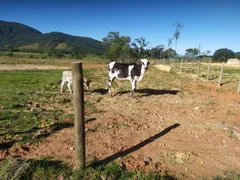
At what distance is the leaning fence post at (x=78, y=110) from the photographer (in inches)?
119

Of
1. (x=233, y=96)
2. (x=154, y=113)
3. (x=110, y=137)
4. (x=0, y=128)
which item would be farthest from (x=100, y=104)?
(x=233, y=96)

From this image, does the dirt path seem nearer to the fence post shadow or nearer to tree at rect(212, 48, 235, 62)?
the fence post shadow

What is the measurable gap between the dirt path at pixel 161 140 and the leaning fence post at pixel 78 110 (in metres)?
0.54

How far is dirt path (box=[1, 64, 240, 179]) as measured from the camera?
3855 millimetres

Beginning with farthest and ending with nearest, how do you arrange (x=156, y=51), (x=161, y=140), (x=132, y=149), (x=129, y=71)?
(x=156, y=51) → (x=129, y=71) → (x=161, y=140) → (x=132, y=149)

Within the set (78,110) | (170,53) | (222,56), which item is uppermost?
(170,53)

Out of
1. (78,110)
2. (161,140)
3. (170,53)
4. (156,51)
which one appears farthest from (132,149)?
(156,51)

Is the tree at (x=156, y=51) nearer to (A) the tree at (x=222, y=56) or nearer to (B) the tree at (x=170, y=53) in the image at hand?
(B) the tree at (x=170, y=53)

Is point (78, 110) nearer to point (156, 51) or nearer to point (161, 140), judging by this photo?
point (161, 140)

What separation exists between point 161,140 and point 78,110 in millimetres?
2785

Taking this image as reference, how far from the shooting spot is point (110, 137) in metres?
4.85

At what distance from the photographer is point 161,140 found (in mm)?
4910

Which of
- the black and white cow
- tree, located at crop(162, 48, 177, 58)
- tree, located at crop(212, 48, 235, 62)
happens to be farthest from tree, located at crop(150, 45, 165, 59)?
the black and white cow

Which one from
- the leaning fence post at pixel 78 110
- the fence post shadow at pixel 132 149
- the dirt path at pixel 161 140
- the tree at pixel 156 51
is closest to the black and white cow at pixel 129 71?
the dirt path at pixel 161 140
